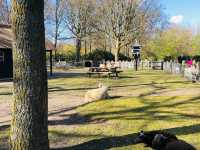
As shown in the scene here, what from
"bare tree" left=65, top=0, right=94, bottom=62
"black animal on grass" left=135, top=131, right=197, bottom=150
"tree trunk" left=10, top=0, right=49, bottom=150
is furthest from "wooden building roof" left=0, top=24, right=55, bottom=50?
"bare tree" left=65, top=0, right=94, bottom=62

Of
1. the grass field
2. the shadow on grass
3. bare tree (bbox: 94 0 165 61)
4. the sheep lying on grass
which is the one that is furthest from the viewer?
bare tree (bbox: 94 0 165 61)

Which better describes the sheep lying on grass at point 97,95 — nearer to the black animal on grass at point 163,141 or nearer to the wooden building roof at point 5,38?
the black animal on grass at point 163,141

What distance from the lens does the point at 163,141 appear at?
777 centimetres

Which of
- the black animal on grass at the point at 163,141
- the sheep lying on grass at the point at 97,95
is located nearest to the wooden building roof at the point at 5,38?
the sheep lying on grass at the point at 97,95

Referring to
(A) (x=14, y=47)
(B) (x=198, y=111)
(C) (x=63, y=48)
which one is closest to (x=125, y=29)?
(C) (x=63, y=48)

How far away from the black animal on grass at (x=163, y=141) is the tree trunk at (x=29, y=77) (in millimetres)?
1923

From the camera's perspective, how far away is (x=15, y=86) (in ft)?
23.9

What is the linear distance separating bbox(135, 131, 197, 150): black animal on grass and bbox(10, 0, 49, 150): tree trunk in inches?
75.7

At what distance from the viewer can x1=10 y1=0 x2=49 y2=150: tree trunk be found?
7082 mm

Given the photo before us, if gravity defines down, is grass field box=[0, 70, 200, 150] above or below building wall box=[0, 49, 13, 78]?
below

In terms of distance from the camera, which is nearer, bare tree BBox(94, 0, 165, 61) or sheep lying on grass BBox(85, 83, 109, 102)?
sheep lying on grass BBox(85, 83, 109, 102)

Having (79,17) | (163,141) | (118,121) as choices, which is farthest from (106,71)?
(79,17)

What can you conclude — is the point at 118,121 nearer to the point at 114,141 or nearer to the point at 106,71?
the point at 114,141

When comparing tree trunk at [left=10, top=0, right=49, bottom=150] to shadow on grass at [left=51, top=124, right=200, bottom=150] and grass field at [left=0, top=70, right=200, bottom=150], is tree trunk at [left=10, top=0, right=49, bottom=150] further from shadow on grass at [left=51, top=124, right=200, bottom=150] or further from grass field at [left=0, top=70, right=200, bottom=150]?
grass field at [left=0, top=70, right=200, bottom=150]
